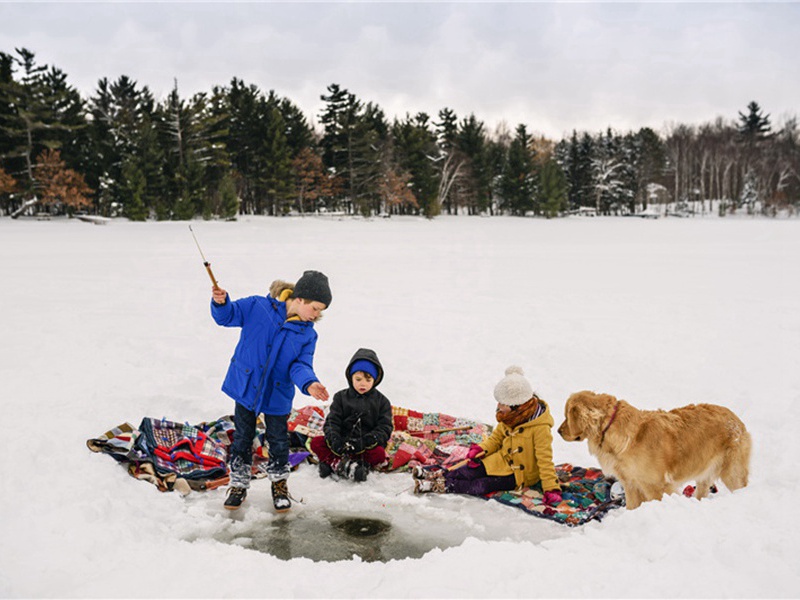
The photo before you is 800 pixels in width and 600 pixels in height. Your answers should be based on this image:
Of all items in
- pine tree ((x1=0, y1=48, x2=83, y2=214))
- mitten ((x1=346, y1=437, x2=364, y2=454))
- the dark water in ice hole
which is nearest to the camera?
the dark water in ice hole

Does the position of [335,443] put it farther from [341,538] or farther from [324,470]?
[341,538]

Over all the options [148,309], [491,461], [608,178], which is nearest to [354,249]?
[148,309]

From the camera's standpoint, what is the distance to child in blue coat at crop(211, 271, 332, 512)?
4281 mm

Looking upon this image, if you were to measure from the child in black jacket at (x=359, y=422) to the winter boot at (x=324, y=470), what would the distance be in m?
0.01

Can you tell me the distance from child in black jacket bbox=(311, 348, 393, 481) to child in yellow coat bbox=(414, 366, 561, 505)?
2.00ft

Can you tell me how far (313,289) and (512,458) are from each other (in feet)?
7.26

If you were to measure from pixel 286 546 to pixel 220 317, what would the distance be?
1756 mm

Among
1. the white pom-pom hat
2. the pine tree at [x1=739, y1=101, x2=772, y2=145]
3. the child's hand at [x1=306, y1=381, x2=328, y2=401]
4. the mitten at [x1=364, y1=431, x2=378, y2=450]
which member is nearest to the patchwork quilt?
the mitten at [x1=364, y1=431, x2=378, y2=450]

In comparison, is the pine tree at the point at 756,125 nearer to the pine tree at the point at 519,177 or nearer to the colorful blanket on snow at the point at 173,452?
the pine tree at the point at 519,177

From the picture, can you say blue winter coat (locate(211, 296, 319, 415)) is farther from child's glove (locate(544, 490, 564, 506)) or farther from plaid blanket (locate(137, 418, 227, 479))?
child's glove (locate(544, 490, 564, 506))

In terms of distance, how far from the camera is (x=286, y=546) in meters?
3.71

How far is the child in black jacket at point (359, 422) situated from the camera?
5.15 meters

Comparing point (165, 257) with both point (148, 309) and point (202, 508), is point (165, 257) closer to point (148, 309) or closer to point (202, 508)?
point (148, 309)

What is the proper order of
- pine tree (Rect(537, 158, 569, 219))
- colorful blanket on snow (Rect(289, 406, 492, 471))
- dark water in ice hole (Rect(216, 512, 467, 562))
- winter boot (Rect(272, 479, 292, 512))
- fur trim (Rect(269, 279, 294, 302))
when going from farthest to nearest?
pine tree (Rect(537, 158, 569, 219)) → colorful blanket on snow (Rect(289, 406, 492, 471)) → fur trim (Rect(269, 279, 294, 302)) → winter boot (Rect(272, 479, 292, 512)) → dark water in ice hole (Rect(216, 512, 467, 562))
